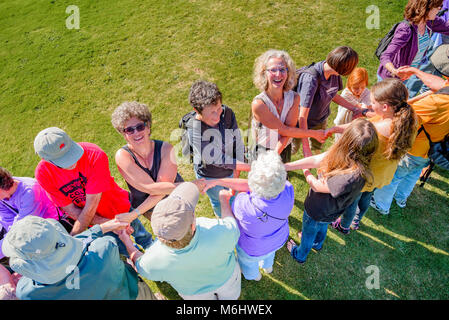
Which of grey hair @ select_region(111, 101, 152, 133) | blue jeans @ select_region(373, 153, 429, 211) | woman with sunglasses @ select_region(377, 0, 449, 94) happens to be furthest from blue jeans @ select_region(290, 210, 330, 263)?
woman with sunglasses @ select_region(377, 0, 449, 94)

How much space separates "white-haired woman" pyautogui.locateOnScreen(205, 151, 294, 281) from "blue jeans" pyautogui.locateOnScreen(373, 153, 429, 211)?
6.33 ft

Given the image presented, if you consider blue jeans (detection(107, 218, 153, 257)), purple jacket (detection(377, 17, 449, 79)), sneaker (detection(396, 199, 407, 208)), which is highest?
purple jacket (detection(377, 17, 449, 79))

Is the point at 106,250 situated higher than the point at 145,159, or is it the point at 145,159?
the point at 145,159

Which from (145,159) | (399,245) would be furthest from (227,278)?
(399,245)

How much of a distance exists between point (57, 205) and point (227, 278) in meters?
2.01

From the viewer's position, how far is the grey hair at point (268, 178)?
2162mm

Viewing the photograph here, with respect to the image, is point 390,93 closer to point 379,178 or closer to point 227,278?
point 379,178

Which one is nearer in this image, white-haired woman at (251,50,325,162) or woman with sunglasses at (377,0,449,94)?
white-haired woman at (251,50,325,162)


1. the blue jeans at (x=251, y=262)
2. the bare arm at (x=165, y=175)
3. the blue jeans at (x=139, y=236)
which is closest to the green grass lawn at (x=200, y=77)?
the blue jeans at (x=251, y=262)

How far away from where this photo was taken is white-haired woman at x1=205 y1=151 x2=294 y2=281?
2191mm

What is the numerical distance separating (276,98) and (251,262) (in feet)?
6.39

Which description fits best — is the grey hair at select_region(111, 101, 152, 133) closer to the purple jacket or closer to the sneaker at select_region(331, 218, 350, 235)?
the sneaker at select_region(331, 218, 350, 235)

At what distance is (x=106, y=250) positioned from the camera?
2.09 m

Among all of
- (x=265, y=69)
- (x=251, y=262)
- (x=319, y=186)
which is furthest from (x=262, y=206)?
(x=265, y=69)
